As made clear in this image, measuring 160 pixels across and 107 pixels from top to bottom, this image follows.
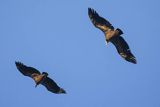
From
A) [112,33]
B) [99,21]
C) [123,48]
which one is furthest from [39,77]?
[123,48]

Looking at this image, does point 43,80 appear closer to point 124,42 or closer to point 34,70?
point 34,70

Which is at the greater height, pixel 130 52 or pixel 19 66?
pixel 130 52

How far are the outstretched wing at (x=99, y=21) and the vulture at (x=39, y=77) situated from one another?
16.2 ft

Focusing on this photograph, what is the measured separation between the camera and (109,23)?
29.3m

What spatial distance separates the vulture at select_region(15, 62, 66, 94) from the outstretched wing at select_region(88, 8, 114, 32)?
4.93m

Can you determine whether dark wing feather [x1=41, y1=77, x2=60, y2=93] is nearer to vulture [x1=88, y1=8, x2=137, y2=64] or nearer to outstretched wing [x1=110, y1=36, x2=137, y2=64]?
vulture [x1=88, y1=8, x2=137, y2=64]

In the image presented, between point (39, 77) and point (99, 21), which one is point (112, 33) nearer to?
point (99, 21)

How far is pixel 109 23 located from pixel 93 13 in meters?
1.29

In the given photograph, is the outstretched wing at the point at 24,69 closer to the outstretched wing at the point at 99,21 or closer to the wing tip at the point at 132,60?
the outstretched wing at the point at 99,21

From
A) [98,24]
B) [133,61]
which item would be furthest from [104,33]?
[133,61]

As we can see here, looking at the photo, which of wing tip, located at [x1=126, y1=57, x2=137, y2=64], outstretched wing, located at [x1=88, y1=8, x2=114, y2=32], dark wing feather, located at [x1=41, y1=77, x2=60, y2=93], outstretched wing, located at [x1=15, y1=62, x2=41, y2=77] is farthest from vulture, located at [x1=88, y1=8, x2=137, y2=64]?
outstretched wing, located at [x1=15, y1=62, x2=41, y2=77]

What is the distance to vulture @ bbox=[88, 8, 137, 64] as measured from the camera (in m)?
29.4

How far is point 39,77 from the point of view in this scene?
101 feet

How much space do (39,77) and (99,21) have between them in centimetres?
563
